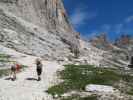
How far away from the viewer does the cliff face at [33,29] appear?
7631 cm

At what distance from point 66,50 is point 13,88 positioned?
2199 inches

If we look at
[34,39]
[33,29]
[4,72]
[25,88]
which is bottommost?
[25,88]

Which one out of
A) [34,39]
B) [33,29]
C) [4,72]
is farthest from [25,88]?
[33,29]

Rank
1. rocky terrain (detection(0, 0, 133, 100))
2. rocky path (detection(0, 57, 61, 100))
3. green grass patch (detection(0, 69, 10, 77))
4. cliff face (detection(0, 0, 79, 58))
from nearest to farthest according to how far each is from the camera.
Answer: rocky path (detection(0, 57, 61, 100)) < green grass patch (detection(0, 69, 10, 77)) < rocky terrain (detection(0, 0, 133, 100)) < cliff face (detection(0, 0, 79, 58))

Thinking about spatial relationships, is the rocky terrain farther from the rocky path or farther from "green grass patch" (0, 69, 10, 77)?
"green grass patch" (0, 69, 10, 77)

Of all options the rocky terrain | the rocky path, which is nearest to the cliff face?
the rocky terrain

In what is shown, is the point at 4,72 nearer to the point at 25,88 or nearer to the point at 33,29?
the point at 25,88

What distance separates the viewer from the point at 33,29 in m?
84.5

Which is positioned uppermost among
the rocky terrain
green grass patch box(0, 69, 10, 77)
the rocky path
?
the rocky terrain

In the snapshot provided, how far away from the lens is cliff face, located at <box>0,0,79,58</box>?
76312 mm

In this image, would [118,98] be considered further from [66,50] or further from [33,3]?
[33,3]

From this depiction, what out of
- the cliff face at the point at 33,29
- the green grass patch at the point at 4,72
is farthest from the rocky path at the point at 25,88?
→ the cliff face at the point at 33,29

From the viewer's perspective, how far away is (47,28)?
97812 millimetres

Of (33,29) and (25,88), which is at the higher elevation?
(33,29)
